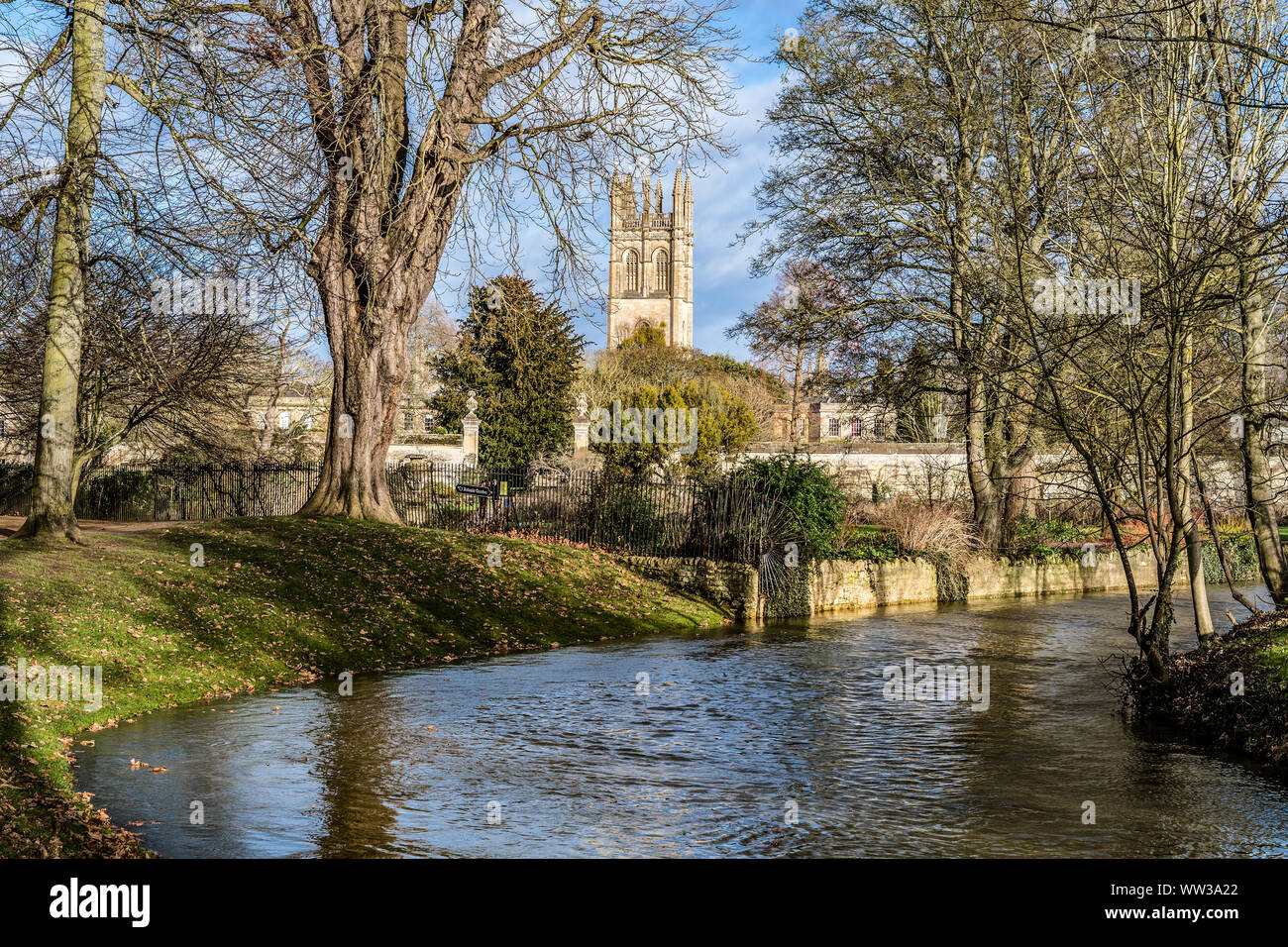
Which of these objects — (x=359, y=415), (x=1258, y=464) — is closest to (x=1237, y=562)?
(x=1258, y=464)

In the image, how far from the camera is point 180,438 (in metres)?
30.0

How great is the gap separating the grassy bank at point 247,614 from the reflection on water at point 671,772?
1.78ft

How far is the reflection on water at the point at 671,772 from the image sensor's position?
6949 millimetres

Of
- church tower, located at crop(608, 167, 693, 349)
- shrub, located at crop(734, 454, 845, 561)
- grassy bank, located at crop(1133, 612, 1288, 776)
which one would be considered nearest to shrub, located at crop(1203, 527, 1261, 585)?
shrub, located at crop(734, 454, 845, 561)

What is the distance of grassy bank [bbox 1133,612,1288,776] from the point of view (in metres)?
9.34

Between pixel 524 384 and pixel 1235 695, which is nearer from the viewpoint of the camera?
pixel 1235 695

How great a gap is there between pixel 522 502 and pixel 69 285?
11.7 metres

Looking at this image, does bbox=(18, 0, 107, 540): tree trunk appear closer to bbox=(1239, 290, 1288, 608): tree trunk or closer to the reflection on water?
the reflection on water

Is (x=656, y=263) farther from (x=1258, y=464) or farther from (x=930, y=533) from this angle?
(x=1258, y=464)

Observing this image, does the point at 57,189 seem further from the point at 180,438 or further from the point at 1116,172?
the point at 180,438

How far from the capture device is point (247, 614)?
537 inches

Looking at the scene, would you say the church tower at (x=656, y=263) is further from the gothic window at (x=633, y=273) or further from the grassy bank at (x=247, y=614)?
the grassy bank at (x=247, y=614)

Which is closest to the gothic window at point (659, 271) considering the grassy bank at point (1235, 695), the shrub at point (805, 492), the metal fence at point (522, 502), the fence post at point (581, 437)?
the fence post at point (581, 437)

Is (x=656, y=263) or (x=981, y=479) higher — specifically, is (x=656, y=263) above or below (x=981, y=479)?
above
